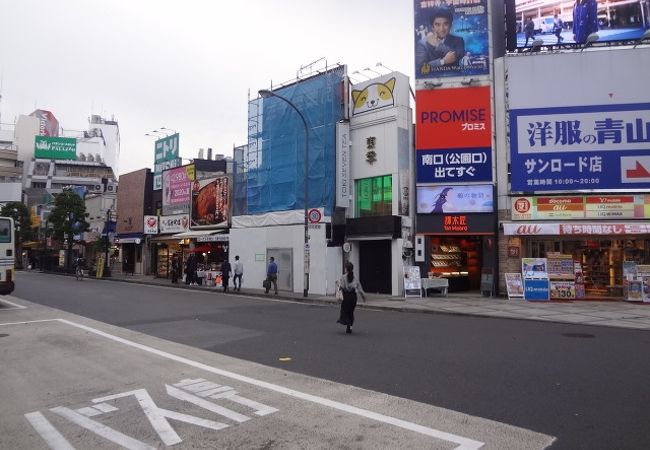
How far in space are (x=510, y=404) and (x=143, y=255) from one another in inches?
1472

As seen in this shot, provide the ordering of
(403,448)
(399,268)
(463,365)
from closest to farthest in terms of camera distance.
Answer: (403,448)
(463,365)
(399,268)

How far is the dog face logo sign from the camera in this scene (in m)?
23.3

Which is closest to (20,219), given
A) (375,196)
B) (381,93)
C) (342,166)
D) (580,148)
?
(342,166)

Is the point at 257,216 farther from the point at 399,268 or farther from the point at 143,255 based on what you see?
the point at 143,255

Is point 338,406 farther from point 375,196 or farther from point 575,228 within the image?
point 375,196

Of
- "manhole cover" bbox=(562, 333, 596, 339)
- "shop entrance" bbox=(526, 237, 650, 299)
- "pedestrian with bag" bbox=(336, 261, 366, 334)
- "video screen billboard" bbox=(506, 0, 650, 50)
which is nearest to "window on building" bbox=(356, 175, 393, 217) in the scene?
"shop entrance" bbox=(526, 237, 650, 299)

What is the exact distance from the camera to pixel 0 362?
878 centimetres

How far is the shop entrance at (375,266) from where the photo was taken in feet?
74.6

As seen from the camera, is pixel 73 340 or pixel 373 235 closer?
pixel 73 340

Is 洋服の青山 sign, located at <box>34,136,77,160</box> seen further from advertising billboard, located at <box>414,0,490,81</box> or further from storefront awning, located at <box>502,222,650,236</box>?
storefront awning, located at <box>502,222,650,236</box>

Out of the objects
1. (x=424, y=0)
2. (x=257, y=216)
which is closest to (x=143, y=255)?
(x=257, y=216)

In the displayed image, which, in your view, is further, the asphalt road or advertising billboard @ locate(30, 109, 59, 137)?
advertising billboard @ locate(30, 109, 59, 137)

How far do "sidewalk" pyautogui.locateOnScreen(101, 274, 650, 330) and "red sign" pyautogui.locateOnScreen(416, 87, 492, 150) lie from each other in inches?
280

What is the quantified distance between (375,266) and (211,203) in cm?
1438
